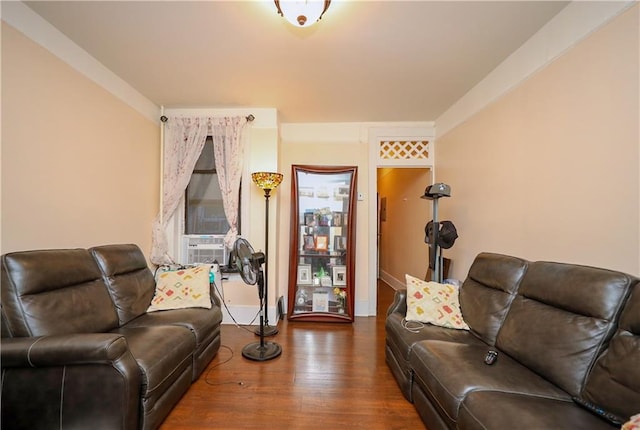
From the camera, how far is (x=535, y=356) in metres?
1.48

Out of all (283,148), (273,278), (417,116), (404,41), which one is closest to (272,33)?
(404,41)

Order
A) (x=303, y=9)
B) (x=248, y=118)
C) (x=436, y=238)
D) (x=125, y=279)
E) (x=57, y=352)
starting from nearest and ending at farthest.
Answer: (x=57, y=352) < (x=303, y=9) < (x=125, y=279) < (x=436, y=238) < (x=248, y=118)

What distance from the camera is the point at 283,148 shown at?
379 cm

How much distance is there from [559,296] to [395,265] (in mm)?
3549

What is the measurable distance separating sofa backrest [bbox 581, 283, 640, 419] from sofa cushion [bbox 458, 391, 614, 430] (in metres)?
0.09

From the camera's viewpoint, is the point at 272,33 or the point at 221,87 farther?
the point at 221,87

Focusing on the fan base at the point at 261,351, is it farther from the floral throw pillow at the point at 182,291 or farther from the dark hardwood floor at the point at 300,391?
the floral throw pillow at the point at 182,291

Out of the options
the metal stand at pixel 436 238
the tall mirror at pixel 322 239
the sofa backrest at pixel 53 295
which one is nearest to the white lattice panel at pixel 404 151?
the tall mirror at pixel 322 239

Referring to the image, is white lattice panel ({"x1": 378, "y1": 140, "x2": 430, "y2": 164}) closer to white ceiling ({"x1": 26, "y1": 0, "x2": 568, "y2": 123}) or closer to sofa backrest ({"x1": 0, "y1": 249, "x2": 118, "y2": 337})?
white ceiling ({"x1": 26, "y1": 0, "x2": 568, "y2": 123})

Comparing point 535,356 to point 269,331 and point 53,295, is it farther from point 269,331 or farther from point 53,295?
point 53,295

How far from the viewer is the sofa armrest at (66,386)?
1338mm

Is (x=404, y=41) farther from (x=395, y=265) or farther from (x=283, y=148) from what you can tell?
(x=395, y=265)

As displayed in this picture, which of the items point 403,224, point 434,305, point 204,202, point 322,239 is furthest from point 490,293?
point 204,202

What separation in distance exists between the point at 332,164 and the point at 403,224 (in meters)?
1.80
